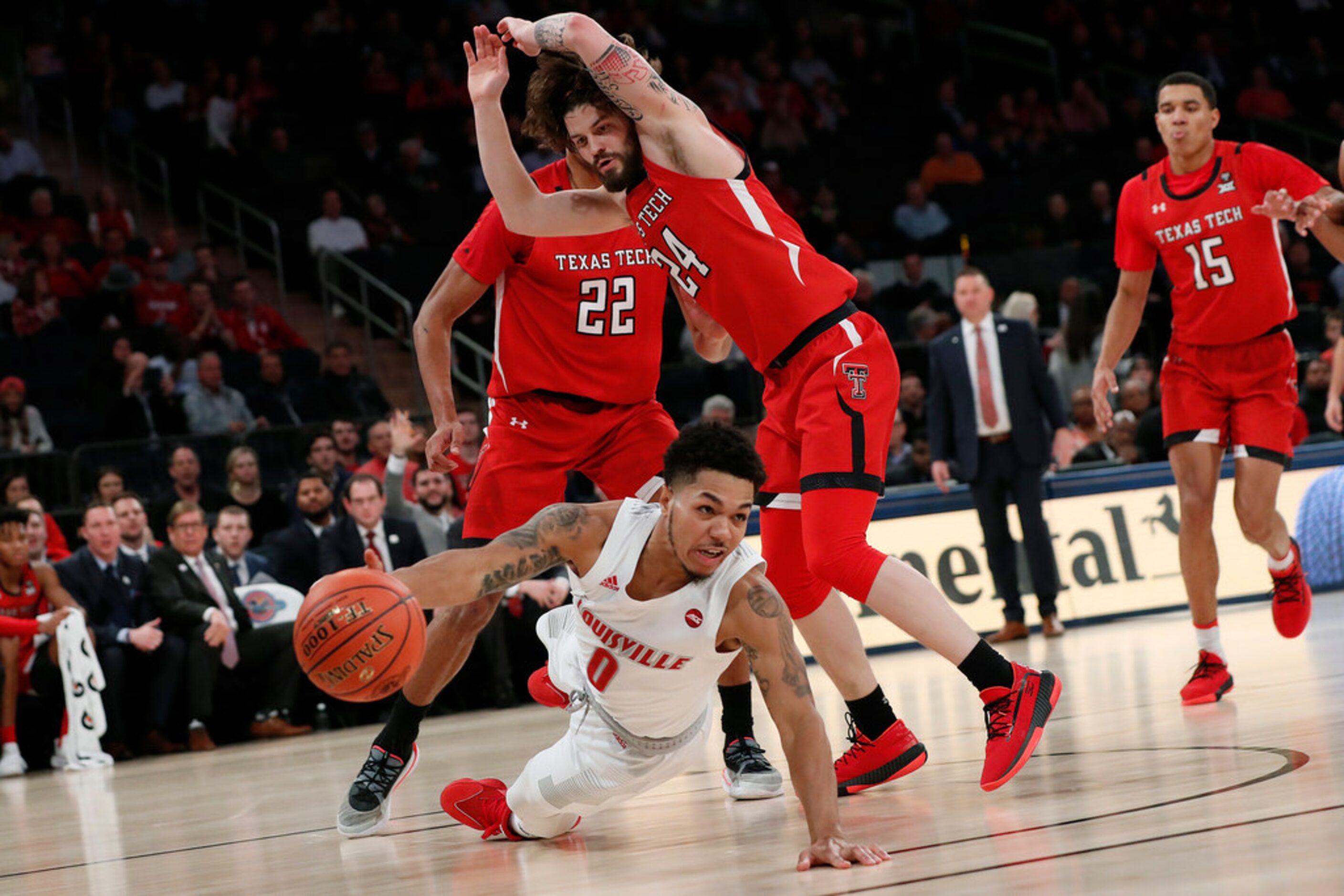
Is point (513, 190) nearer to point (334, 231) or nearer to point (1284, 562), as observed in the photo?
point (1284, 562)

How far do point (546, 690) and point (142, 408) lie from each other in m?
8.31

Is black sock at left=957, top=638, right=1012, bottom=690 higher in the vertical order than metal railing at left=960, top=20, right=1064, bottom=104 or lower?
lower

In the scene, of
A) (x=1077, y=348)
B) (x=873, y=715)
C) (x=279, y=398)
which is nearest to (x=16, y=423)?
(x=279, y=398)

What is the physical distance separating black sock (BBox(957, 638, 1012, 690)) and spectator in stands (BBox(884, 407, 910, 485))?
24.8 feet

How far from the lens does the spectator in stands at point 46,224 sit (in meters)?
14.3

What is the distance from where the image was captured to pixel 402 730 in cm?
502

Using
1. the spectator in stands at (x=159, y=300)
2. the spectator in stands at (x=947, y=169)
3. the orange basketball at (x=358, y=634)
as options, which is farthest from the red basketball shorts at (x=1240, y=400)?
the spectator in stands at (x=947, y=169)

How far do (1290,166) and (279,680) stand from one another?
6466mm

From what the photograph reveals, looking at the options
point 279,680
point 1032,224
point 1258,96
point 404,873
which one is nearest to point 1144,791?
point 404,873

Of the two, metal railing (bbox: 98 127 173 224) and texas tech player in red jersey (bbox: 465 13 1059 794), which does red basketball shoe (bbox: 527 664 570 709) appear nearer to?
texas tech player in red jersey (bbox: 465 13 1059 794)

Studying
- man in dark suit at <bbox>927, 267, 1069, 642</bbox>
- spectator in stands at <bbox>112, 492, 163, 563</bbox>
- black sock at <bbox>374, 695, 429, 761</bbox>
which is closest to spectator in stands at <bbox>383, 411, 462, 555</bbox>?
spectator in stands at <bbox>112, 492, 163, 563</bbox>

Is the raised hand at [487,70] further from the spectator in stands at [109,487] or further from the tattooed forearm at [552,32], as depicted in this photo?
the spectator in stands at [109,487]

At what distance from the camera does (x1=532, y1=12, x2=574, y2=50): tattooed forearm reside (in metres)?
4.55

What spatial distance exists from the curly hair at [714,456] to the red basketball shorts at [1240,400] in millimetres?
3210
